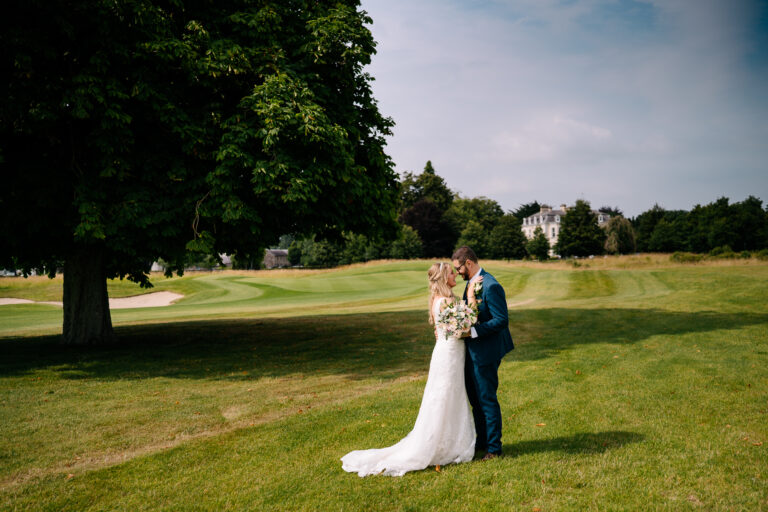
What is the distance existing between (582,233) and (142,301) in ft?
221

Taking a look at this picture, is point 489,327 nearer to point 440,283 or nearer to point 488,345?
point 488,345

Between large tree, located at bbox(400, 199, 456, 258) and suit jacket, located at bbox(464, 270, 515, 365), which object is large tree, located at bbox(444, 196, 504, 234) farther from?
suit jacket, located at bbox(464, 270, 515, 365)

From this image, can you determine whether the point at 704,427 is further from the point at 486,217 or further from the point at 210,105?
the point at 486,217

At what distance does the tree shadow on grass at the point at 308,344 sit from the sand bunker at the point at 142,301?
1966 cm

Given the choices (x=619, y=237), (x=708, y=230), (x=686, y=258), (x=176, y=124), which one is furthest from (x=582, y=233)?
(x=176, y=124)

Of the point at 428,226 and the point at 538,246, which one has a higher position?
the point at 428,226

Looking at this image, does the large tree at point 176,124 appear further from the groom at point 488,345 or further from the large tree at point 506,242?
the large tree at point 506,242

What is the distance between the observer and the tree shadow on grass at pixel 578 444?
231 inches

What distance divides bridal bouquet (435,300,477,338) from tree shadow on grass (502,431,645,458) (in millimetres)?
1741

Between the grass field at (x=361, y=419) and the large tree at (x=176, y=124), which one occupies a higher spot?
the large tree at (x=176, y=124)

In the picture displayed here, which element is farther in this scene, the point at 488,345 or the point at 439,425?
the point at 488,345

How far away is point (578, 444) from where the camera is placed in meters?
6.05

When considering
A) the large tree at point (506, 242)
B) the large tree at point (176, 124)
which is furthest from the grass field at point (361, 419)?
the large tree at point (506, 242)

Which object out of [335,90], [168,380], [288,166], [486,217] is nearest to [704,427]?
[288,166]
